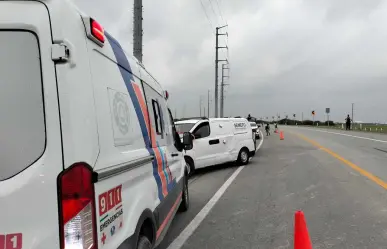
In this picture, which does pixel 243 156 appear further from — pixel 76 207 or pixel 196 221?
pixel 76 207

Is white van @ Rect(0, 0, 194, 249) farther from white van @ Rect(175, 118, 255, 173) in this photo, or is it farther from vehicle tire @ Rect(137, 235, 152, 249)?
white van @ Rect(175, 118, 255, 173)

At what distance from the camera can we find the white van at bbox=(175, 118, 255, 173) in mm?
12536

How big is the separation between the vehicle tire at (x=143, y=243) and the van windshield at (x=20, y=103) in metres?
1.44

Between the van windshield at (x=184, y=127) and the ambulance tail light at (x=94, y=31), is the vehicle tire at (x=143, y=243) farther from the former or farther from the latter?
the van windshield at (x=184, y=127)

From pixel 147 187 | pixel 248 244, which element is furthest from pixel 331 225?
pixel 147 187

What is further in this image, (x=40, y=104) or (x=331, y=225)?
(x=331, y=225)

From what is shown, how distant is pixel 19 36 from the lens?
88.7 inches

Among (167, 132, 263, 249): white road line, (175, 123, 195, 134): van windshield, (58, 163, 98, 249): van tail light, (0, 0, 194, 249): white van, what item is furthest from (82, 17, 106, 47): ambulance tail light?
(175, 123, 195, 134): van windshield

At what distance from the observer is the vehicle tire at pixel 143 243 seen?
10.7 feet

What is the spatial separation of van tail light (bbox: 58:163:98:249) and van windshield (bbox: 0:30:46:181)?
0.23m

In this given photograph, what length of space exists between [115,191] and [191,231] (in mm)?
3245

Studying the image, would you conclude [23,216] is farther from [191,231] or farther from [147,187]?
[191,231]

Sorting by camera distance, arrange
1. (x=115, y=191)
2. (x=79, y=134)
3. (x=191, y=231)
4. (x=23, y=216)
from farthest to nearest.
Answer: (x=191, y=231), (x=115, y=191), (x=79, y=134), (x=23, y=216)

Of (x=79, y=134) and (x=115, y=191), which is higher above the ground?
(x=79, y=134)
